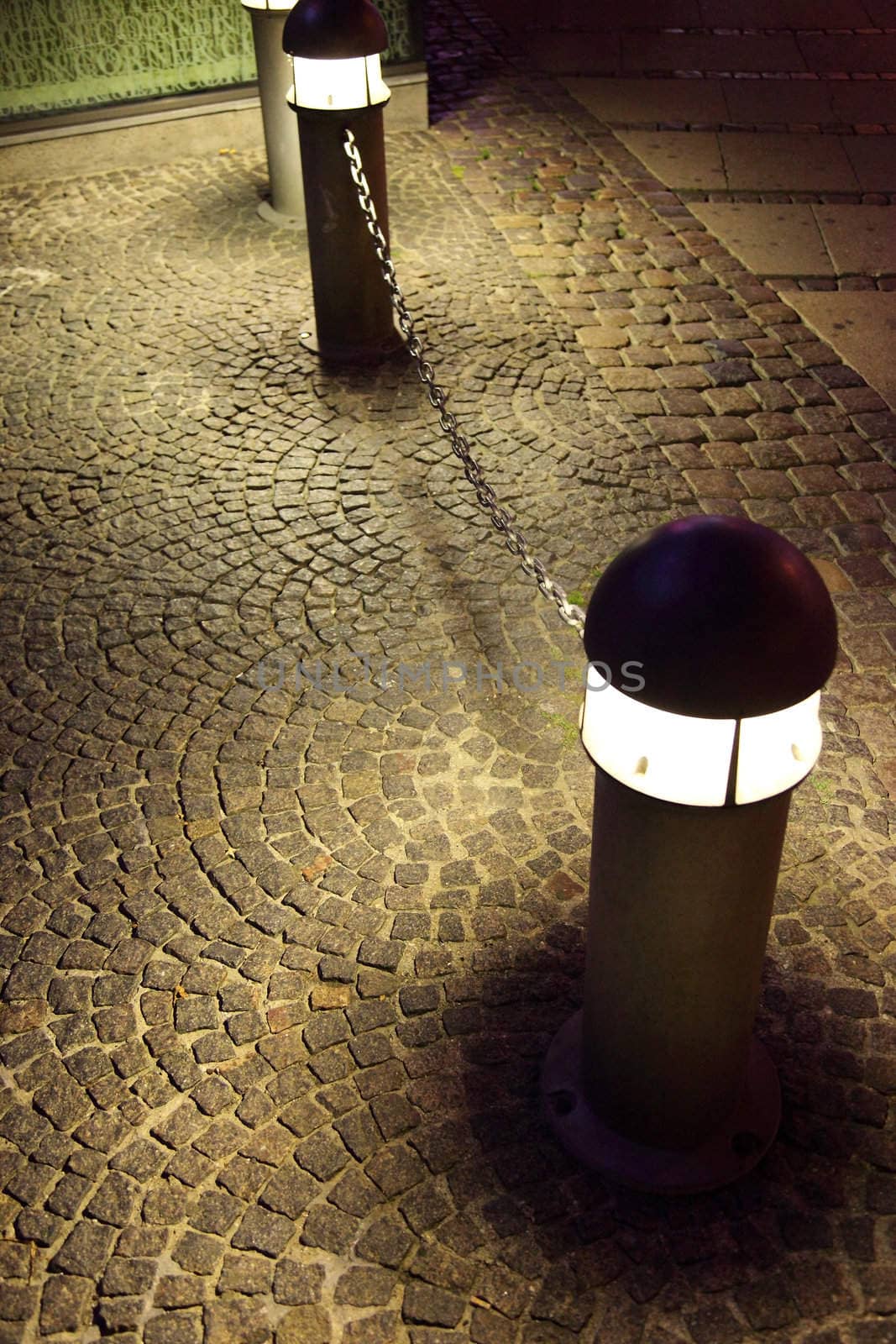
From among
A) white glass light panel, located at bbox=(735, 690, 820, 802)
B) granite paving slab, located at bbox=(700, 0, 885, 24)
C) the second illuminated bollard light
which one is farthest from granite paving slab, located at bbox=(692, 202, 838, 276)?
white glass light panel, located at bbox=(735, 690, 820, 802)

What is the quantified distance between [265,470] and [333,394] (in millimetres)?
758

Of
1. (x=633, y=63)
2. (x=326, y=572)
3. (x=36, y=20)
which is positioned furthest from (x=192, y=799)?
(x=633, y=63)

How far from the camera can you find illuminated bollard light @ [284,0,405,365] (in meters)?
5.79

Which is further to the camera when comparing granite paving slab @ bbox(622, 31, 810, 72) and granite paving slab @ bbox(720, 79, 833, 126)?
granite paving slab @ bbox(622, 31, 810, 72)

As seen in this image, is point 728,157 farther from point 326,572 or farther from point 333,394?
point 326,572

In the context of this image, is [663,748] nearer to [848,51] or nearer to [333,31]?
[333,31]

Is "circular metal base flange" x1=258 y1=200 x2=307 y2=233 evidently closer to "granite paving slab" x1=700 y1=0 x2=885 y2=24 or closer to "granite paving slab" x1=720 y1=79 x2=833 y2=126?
"granite paving slab" x1=720 y1=79 x2=833 y2=126

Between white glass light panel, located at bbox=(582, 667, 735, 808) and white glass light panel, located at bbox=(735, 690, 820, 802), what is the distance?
3 cm

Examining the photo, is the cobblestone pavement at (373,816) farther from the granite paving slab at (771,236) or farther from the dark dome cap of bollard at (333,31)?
the dark dome cap of bollard at (333,31)

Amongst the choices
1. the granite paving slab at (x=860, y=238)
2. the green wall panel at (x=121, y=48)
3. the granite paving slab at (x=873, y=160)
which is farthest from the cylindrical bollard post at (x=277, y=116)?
the granite paving slab at (x=873, y=160)

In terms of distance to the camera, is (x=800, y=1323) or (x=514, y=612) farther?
(x=514, y=612)

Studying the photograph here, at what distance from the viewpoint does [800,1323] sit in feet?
9.11

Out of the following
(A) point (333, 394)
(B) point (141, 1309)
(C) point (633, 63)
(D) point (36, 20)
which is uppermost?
(D) point (36, 20)

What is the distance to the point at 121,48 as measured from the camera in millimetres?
9086
